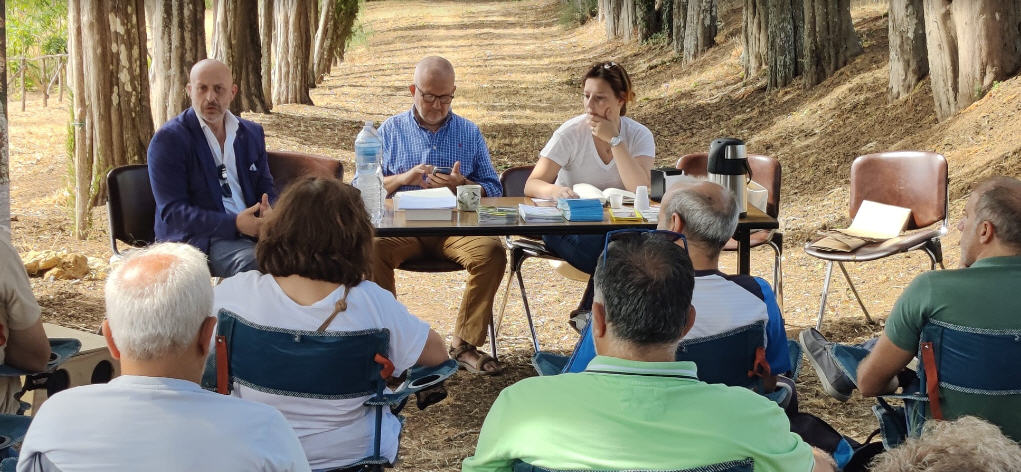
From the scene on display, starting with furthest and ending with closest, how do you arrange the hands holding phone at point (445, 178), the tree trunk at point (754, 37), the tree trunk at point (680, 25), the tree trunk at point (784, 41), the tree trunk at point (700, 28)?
the tree trunk at point (680, 25)
the tree trunk at point (700, 28)
the tree trunk at point (754, 37)
the tree trunk at point (784, 41)
the hands holding phone at point (445, 178)

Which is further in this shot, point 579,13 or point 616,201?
point 579,13

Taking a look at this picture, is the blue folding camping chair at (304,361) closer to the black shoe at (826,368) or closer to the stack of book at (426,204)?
the black shoe at (826,368)

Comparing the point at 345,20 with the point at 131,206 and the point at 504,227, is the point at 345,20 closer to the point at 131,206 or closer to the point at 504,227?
the point at 131,206

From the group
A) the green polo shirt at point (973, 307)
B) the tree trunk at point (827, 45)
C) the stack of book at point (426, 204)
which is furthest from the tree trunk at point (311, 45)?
the green polo shirt at point (973, 307)

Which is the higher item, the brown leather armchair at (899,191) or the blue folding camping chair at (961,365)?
the brown leather armchair at (899,191)

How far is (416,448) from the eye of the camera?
4.46 meters

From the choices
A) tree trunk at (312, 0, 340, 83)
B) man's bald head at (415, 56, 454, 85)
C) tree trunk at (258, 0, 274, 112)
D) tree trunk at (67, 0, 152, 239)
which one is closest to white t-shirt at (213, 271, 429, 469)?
man's bald head at (415, 56, 454, 85)

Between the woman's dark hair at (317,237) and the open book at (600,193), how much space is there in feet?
6.81

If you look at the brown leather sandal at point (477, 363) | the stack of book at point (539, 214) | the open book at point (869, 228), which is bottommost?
the brown leather sandal at point (477, 363)

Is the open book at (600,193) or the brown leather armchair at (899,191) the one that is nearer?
the open book at (600,193)

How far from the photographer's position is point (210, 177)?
17.1ft

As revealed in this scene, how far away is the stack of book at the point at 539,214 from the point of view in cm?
473

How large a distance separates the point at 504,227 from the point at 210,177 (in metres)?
1.54

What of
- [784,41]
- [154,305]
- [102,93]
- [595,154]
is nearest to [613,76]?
[595,154]
